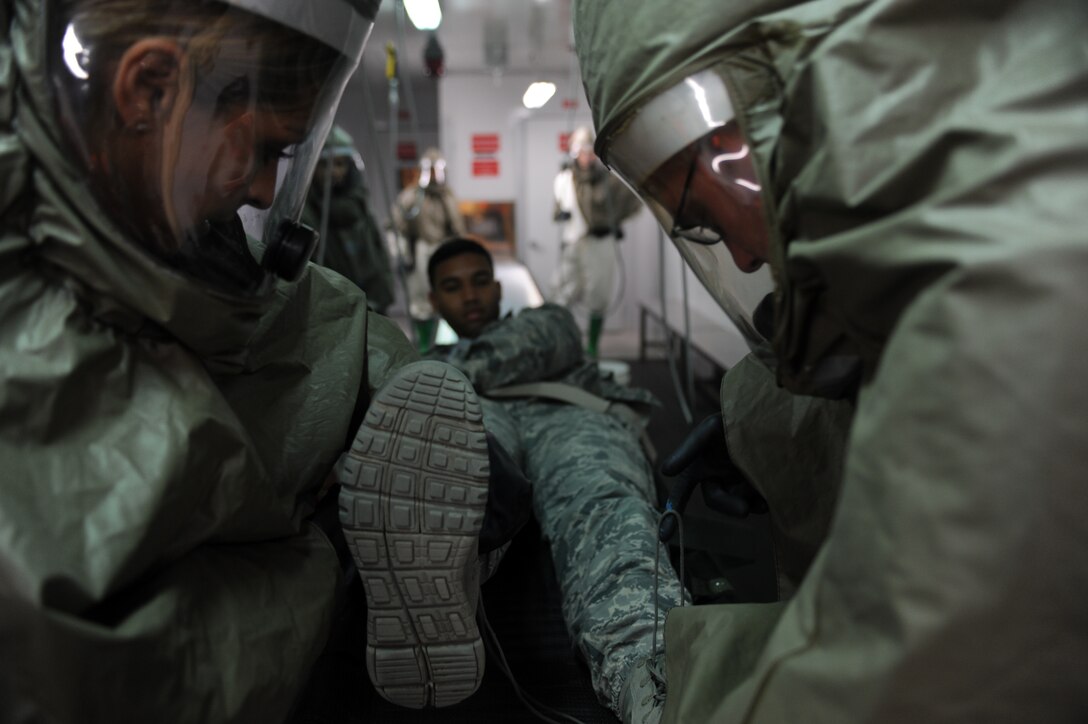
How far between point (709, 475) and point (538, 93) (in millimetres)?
4114

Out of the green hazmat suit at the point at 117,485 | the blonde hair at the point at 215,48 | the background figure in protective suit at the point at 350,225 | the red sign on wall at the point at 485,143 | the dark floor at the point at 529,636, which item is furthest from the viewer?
the red sign on wall at the point at 485,143

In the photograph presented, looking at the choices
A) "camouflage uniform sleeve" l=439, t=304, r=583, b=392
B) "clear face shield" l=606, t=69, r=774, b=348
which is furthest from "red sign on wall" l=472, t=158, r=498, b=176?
"clear face shield" l=606, t=69, r=774, b=348

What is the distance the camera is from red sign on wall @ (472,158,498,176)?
218 inches

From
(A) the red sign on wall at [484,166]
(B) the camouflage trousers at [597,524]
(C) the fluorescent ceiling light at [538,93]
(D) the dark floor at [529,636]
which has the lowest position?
(D) the dark floor at [529,636]

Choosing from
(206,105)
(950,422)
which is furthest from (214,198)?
(950,422)

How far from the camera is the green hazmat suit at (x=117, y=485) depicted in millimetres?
547

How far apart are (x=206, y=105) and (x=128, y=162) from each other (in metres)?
0.09

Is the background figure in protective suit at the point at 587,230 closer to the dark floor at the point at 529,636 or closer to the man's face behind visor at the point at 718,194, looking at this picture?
the dark floor at the point at 529,636

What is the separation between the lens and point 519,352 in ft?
6.18

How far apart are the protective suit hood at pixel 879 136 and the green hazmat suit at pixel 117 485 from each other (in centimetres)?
50

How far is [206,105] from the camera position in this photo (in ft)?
2.35

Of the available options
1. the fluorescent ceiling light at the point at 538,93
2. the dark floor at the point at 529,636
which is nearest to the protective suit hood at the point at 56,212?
the dark floor at the point at 529,636

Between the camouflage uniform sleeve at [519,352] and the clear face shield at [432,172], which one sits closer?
the camouflage uniform sleeve at [519,352]

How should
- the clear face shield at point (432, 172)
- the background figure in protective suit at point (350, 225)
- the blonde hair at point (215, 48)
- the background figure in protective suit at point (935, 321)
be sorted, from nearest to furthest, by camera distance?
the background figure in protective suit at point (935, 321) < the blonde hair at point (215, 48) < the background figure in protective suit at point (350, 225) < the clear face shield at point (432, 172)
